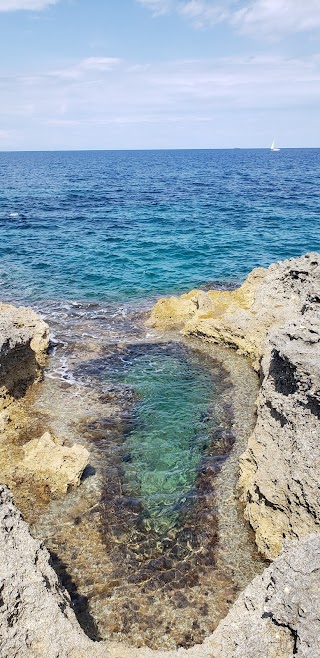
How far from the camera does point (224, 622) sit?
6.94 m

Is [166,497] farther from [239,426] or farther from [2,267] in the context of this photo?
[2,267]

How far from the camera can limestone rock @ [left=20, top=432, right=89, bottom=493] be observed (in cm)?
1261

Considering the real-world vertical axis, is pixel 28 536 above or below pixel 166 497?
above

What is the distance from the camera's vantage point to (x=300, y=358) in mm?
9906

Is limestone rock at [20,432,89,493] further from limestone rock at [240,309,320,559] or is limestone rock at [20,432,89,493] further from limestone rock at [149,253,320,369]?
limestone rock at [149,253,320,369]

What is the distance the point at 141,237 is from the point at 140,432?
106 feet

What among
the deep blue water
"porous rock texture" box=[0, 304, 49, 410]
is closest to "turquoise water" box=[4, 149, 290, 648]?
the deep blue water

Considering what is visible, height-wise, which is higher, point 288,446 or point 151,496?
point 288,446

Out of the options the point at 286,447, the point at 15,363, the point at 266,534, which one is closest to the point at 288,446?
the point at 286,447

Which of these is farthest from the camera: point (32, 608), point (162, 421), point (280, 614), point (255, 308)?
point (255, 308)

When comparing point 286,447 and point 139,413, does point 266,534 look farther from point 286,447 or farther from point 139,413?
point 139,413

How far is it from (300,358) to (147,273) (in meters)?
25.5

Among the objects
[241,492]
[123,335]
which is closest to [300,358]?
[241,492]

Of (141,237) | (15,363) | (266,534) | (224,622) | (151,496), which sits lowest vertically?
(151,496)
